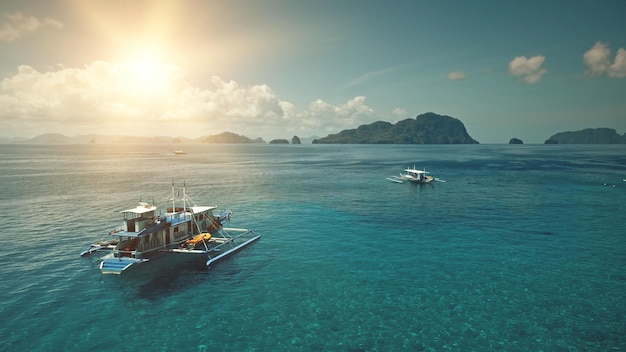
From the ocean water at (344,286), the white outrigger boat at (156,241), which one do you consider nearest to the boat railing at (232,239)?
the white outrigger boat at (156,241)

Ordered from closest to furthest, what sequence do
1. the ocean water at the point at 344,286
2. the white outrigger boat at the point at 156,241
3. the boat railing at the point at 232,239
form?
the ocean water at the point at 344,286
the white outrigger boat at the point at 156,241
the boat railing at the point at 232,239

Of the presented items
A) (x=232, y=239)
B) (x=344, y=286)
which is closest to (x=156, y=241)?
(x=232, y=239)

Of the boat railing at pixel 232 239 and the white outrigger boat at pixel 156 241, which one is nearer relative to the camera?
the white outrigger boat at pixel 156 241

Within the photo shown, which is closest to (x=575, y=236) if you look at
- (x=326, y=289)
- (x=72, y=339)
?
(x=326, y=289)

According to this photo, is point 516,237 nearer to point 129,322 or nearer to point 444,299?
point 444,299

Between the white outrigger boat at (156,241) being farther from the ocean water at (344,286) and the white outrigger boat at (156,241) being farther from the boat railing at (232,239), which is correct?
the ocean water at (344,286)

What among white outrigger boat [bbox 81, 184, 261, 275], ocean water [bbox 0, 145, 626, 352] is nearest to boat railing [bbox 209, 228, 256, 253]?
white outrigger boat [bbox 81, 184, 261, 275]

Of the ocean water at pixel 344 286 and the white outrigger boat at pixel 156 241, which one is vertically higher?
the white outrigger boat at pixel 156 241

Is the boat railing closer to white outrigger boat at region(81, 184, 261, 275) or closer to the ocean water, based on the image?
white outrigger boat at region(81, 184, 261, 275)
